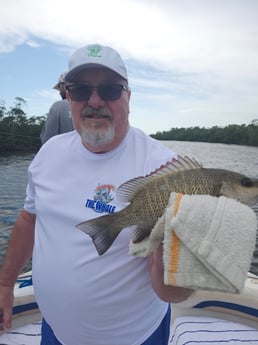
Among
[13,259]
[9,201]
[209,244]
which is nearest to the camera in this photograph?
[209,244]

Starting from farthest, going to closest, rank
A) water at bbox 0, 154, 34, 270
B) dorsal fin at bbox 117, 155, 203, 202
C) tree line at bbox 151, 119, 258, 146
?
1. tree line at bbox 151, 119, 258, 146
2. water at bbox 0, 154, 34, 270
3. dorsal fin at bbox 117, 155, 203, 202

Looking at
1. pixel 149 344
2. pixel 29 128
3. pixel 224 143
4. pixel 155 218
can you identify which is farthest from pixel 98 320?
pixel 224 143

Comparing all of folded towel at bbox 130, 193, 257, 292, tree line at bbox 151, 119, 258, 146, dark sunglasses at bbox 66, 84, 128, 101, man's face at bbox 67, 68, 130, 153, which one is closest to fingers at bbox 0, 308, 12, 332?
man's face at bbox 67, 68, 130, 153

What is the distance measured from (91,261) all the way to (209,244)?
783mm

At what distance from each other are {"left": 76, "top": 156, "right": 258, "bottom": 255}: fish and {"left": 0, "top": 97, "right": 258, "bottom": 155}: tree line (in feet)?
147

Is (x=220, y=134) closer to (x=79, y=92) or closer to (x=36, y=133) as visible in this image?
(x=36, y=133)

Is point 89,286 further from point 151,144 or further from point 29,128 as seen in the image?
point 29,128

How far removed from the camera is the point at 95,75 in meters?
1.86

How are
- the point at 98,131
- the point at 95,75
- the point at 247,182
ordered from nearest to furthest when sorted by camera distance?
1. the point at 247,182
2. the point at 98,131
3. the point at 95,75

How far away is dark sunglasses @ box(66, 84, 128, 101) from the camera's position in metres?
1.79

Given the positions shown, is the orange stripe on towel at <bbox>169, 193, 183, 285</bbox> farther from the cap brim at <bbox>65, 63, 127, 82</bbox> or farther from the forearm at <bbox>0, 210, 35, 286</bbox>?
the forearm at <bbox>0, 210, 35, 286</bbox>

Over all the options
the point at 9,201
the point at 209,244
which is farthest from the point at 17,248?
the point at 9,201

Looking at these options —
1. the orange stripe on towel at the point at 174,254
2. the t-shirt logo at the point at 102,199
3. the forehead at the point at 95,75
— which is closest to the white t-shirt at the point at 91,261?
the t-shirt logo at the point at 102,199

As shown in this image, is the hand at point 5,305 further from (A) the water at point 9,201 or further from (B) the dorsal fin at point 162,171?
(A) the water at point 9,201
